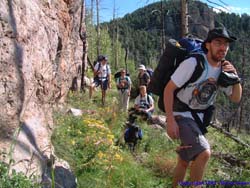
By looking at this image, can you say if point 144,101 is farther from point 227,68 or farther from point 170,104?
point 170,104

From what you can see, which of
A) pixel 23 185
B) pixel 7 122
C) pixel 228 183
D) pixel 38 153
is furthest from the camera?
pixel 228 183

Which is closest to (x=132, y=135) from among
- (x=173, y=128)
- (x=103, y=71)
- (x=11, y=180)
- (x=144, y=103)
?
(x=144, y=103)

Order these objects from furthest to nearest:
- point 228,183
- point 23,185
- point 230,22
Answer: point 230,22 → point 228,183 → point 23,185

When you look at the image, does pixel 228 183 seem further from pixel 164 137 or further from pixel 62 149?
pixel 164 137

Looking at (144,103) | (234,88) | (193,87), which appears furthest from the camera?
(144,103)

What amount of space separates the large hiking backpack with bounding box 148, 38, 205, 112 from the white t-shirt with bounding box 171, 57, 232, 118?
0.23ft

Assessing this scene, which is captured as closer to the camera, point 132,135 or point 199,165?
point 199,165

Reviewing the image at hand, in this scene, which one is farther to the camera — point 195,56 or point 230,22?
point 230,22

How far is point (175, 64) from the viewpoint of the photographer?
15.3ft

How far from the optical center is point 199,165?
14.7 feet

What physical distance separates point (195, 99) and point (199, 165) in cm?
69

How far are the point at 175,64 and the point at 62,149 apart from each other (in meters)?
2.19

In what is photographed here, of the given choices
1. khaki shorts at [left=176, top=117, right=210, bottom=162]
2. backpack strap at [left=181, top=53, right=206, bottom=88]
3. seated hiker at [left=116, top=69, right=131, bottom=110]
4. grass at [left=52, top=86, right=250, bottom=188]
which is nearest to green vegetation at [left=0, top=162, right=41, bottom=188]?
grass at [left=52, top=86, right=250, bottom=188]

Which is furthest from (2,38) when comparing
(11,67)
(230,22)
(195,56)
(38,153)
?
(230,22)
